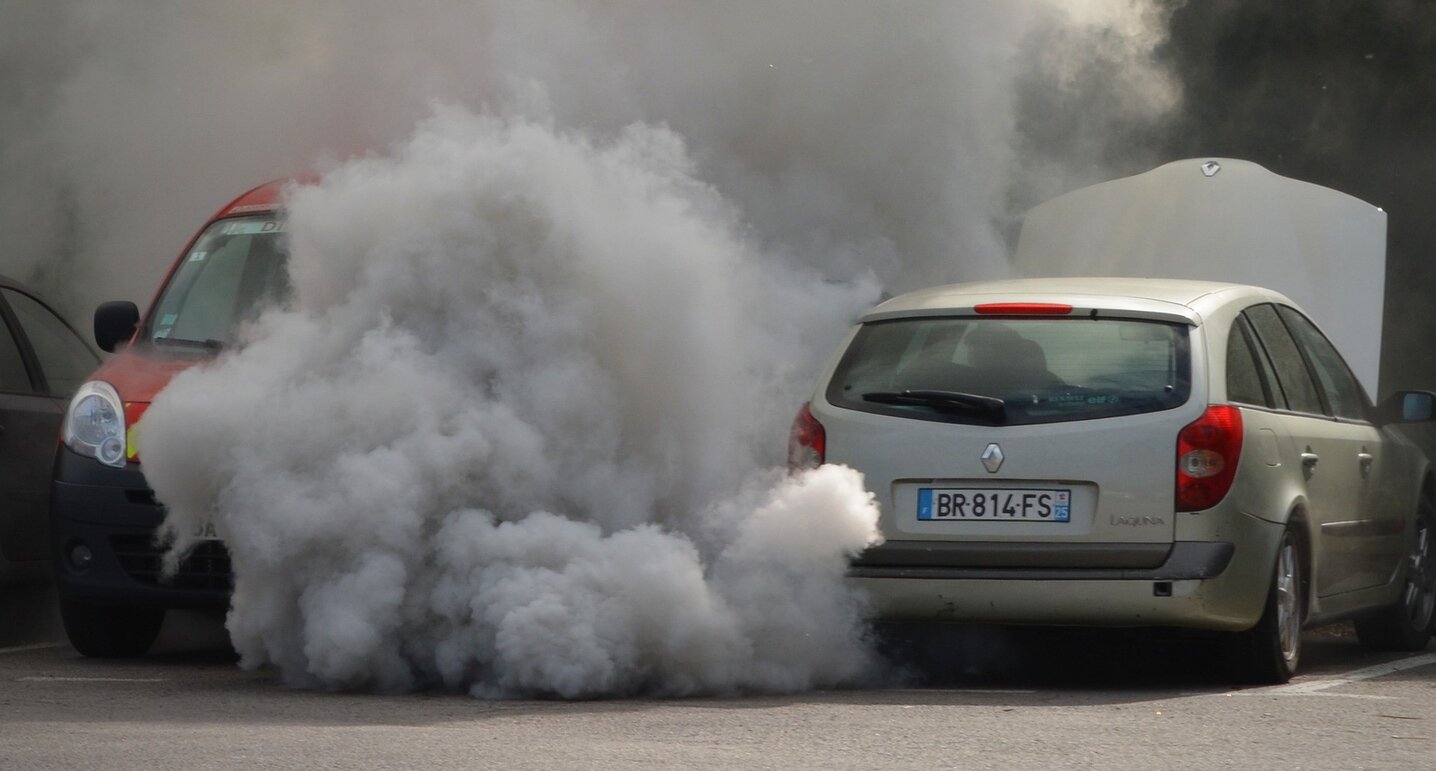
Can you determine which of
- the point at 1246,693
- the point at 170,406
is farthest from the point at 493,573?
the point at 1246,693

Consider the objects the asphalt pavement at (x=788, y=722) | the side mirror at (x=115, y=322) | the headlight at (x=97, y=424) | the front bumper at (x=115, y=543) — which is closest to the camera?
the asphalt pavement at (x=788, y=722)

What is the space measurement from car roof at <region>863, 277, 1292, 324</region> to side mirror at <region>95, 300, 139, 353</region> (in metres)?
3.39

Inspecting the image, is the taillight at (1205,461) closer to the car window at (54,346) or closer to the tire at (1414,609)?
the tire at (1414,609)

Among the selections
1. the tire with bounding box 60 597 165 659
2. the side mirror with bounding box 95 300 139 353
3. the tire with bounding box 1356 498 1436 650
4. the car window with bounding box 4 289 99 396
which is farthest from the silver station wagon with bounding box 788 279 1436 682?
the car window with bounding box 4 289 99 396

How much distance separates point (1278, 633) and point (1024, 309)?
4.53ft

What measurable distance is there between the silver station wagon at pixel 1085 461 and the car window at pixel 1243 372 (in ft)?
0.03

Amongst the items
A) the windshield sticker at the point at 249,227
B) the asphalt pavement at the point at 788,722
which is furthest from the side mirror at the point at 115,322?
the asphalt pavement at the point at 788,722

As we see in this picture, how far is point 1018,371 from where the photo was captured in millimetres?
7668

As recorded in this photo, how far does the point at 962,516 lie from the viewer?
7.47 metres

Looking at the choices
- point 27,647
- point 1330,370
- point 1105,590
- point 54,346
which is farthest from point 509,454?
point 54,346

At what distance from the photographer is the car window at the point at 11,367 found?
973 centimetres

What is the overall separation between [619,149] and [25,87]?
5979mm

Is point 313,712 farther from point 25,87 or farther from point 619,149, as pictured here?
point 25,87

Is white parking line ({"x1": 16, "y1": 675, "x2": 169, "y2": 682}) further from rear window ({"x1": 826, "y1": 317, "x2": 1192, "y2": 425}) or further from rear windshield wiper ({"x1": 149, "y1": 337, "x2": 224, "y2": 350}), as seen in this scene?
rear window ({"x1": 826, "y1": 317, "x2": 1192, "y2": 425})
